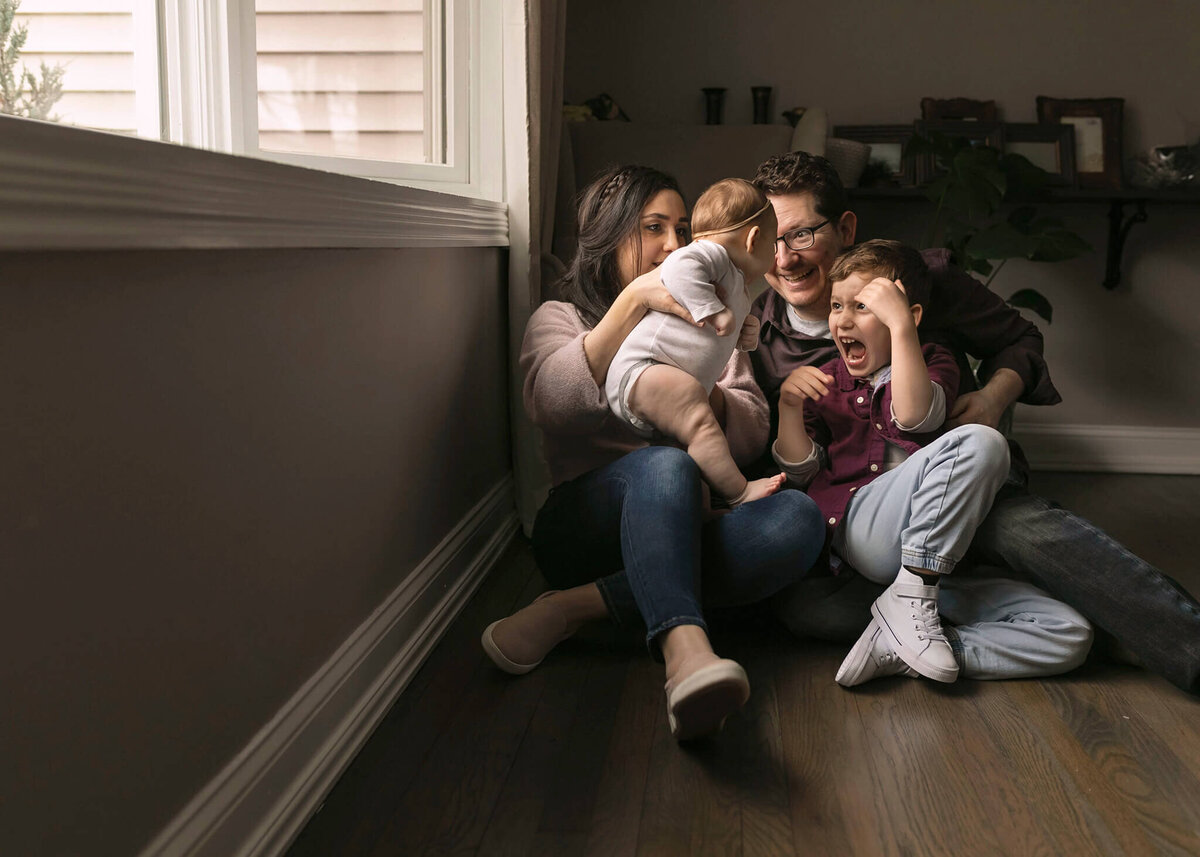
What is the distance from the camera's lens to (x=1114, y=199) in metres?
3.54

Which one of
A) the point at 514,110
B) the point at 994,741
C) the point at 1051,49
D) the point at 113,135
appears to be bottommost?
the point at 994,741

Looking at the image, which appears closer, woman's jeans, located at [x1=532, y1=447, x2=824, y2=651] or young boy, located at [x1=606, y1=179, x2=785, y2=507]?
woman's jeans, located at [x1=532, y1=447, x2=824, y2=651]

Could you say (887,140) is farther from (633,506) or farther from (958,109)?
(633,506)

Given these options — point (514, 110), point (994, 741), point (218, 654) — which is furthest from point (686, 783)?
point (514, 110)

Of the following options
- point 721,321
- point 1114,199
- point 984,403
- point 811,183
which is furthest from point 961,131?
point 721,321

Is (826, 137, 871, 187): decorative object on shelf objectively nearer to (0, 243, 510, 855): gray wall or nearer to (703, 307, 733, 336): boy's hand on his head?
(703, 307, 733, 336): boy's hand on his head

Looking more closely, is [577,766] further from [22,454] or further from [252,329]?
[22,454]

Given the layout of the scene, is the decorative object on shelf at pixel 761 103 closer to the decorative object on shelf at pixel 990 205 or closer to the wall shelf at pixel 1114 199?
the wall shelf at pixel 1114 199

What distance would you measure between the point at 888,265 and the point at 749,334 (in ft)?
0.95

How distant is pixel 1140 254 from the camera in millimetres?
3699

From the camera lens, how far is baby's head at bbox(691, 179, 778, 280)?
189cm

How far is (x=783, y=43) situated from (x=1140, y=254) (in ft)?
4.63

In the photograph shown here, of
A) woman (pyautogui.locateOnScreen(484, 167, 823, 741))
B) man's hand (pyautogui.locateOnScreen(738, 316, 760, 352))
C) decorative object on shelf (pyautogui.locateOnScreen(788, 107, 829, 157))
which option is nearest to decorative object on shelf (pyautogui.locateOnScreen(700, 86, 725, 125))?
decorative object on shelf (pyautogui.locateOnScreen(788, 107, 829, 157))

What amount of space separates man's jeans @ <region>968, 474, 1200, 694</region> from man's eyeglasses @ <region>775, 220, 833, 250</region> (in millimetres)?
620
